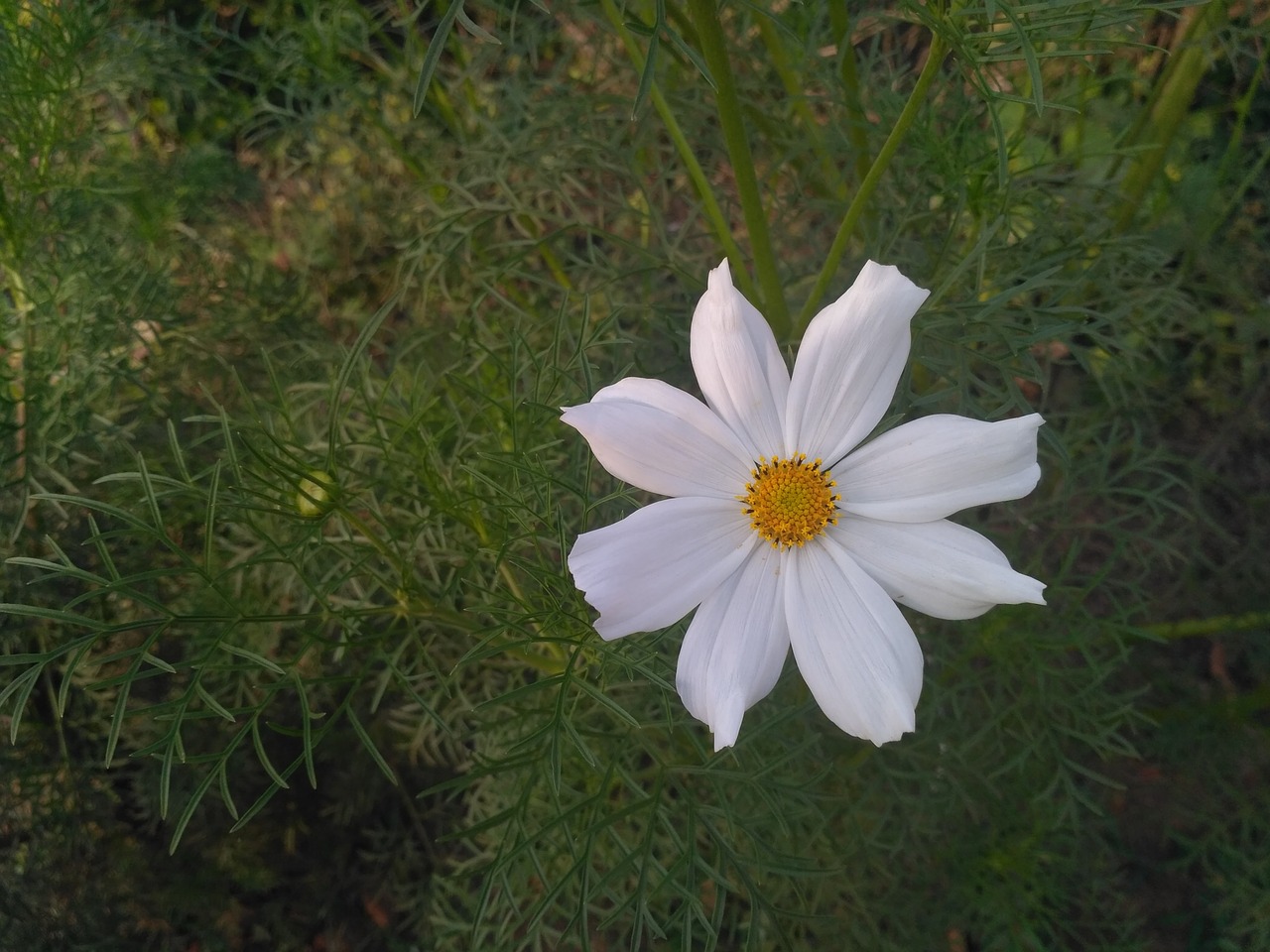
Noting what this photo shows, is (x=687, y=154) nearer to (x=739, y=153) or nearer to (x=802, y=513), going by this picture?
(x=739, y=153)

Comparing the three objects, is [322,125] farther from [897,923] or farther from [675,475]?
[897,923]

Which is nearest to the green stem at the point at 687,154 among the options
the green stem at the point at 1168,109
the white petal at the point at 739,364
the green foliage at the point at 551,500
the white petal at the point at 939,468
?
the green foliage at the point at 551,500

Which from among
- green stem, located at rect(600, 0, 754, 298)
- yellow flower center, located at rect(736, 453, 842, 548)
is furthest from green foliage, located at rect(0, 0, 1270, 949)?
yellow flower center, located at rect(736, 453, 842, 548)

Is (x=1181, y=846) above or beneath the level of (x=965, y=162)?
beneath

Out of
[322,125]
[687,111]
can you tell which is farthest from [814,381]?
[322,125]

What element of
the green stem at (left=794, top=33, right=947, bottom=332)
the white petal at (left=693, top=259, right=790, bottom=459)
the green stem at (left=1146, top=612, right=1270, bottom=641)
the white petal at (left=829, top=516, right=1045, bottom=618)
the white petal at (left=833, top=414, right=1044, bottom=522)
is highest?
the green stem at (left=794, top=33, right=947, bottom=332)

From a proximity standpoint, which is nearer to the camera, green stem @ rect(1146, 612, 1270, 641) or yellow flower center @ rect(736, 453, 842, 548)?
yellow flower center @ rect(736, 453, 842, 548)

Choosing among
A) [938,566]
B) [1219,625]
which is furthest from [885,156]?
[1219,625]

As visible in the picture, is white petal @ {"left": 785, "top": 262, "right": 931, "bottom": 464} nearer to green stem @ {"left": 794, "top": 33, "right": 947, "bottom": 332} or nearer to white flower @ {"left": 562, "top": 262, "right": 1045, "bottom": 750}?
white flower @ {"left": 562, "top": 262, "right": 1045, "bottom": 750}
